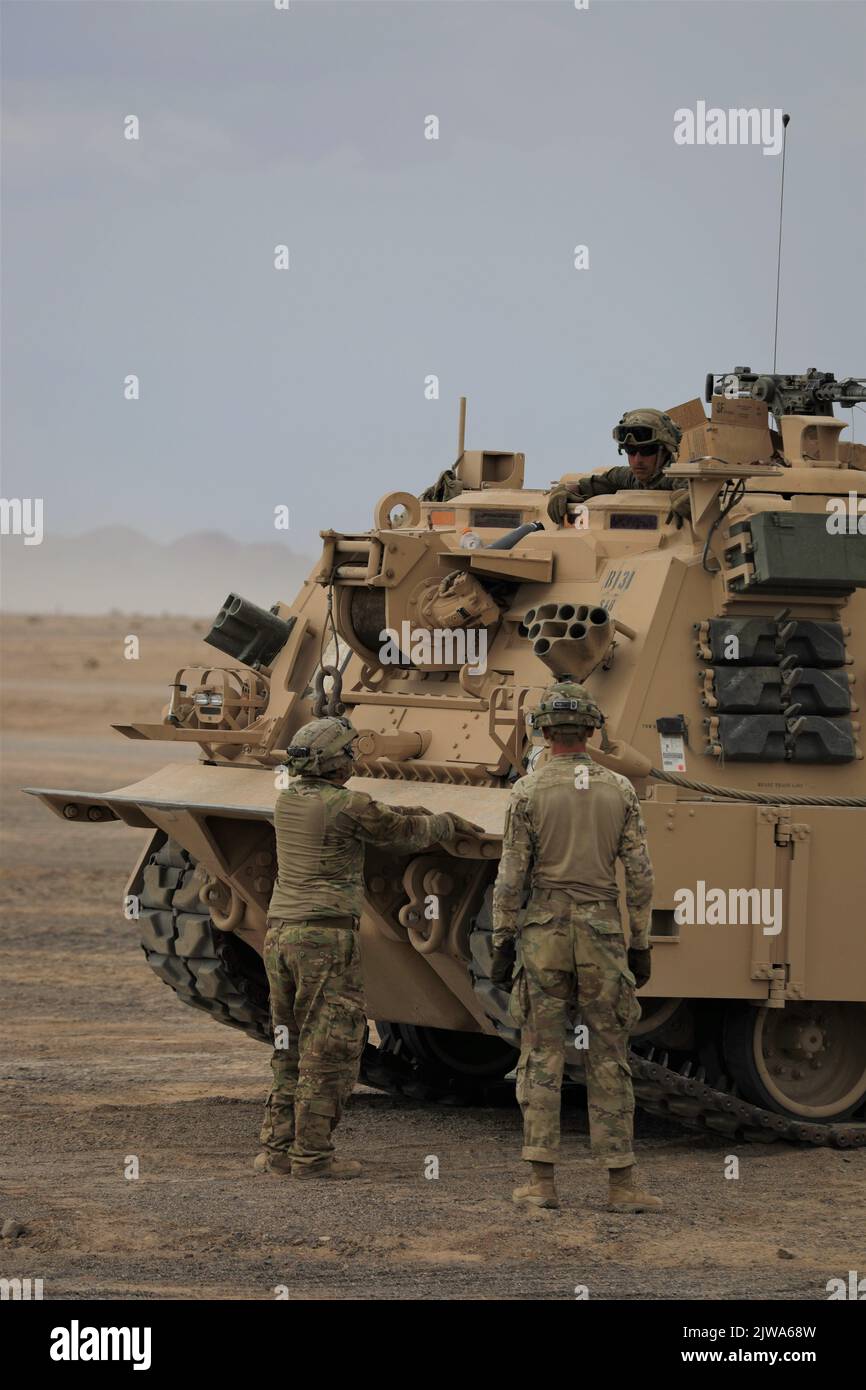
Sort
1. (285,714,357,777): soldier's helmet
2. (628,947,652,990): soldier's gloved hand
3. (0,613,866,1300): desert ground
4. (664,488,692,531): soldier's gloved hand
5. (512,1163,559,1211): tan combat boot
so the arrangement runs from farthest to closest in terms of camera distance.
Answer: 1. (664,488,692,531): soldier's gloved hand
2. (285,714,357,777): soldier's helmet
3. (628,947,652,990): soldier's gloved hand
4. (512,1163,559,1211): tan combat boot
5. (0,613,866,1300): desert ground

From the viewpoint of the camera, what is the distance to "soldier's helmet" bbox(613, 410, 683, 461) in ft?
41.5

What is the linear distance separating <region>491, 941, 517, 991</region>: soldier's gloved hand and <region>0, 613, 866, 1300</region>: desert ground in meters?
0.92

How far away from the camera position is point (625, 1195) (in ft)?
31.9

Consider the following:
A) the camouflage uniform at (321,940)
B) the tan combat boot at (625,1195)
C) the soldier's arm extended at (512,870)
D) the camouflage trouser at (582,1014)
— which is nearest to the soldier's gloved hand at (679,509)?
the camouflage uniform at (321,940)

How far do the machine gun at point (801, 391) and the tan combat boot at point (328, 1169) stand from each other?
537 centimetres

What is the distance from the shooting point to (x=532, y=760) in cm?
1088

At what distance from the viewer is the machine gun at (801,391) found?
1376 centimetres

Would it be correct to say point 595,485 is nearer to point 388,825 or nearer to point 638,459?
point 638,459

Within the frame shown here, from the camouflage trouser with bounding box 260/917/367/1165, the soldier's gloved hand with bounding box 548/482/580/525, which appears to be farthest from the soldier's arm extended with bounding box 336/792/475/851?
the soldier's gloved hand with bounding box 548/482/580/525

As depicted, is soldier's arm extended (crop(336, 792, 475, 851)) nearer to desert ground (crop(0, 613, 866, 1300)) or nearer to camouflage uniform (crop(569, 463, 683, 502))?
desert ground (crop(0, 613, 866, 1300))

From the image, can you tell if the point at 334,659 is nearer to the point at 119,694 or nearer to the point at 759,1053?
the point at 759,1053

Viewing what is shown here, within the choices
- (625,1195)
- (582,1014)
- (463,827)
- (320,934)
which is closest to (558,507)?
(463,827)

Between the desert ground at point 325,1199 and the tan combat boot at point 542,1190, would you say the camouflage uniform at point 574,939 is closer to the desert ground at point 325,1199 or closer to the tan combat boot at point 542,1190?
the tan combat boot at point 542,1190

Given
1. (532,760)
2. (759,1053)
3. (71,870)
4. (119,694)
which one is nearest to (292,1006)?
(532,760)
